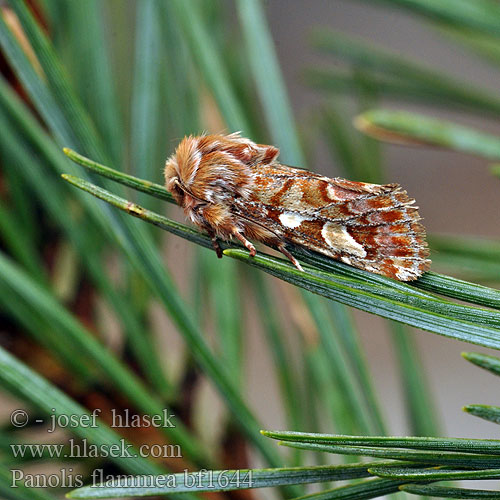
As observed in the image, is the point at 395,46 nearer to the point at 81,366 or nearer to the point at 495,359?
the point at 81,366

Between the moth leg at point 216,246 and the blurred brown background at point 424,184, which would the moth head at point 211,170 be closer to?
the moth leg at point 216,246

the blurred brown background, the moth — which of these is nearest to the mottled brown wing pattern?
the moth

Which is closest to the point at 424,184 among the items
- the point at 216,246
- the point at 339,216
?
the point at 339,216

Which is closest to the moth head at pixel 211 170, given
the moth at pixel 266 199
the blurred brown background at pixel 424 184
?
the moth at pixel 266 199

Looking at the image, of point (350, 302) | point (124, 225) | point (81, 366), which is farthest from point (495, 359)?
point (81, 366)

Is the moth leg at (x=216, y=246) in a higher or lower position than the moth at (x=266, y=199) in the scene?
lower

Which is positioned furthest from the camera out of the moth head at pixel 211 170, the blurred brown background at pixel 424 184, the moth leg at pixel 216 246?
the blurred brown background at pixel 424 184

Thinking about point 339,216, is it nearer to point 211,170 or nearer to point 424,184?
point 211,170
